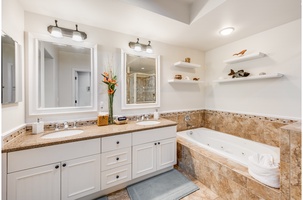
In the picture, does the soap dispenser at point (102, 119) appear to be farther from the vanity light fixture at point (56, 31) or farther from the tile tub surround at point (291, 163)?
the tile tub surround at point (291, 163)

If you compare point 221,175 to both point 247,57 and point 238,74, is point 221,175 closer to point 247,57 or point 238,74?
point 238,74

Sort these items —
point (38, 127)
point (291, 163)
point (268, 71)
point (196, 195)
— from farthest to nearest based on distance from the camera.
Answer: point (268, 71) → point (196, 195) → point (38, 127) → point (291, 163)

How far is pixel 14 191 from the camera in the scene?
1.18 metres

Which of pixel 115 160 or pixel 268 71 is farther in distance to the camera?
pixel 268 71

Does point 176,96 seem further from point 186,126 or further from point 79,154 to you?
point 79,154

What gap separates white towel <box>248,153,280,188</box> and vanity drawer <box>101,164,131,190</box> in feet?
4.67

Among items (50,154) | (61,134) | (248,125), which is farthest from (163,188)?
(248,125)

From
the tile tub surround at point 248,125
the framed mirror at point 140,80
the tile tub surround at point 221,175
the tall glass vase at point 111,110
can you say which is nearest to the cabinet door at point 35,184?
the tall glass vase at point 111,110

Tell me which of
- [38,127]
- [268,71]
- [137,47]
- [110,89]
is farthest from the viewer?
[137,47]

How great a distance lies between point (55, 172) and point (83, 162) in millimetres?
255

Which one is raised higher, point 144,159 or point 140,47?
point 140,47

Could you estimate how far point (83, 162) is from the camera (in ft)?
4.81

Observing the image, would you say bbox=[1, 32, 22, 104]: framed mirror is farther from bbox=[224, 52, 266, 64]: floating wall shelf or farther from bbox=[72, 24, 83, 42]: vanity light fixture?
bbox=[224, 52, 266, 64]: floating wall shelf

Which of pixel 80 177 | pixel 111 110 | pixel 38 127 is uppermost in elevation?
pixel 111 110
